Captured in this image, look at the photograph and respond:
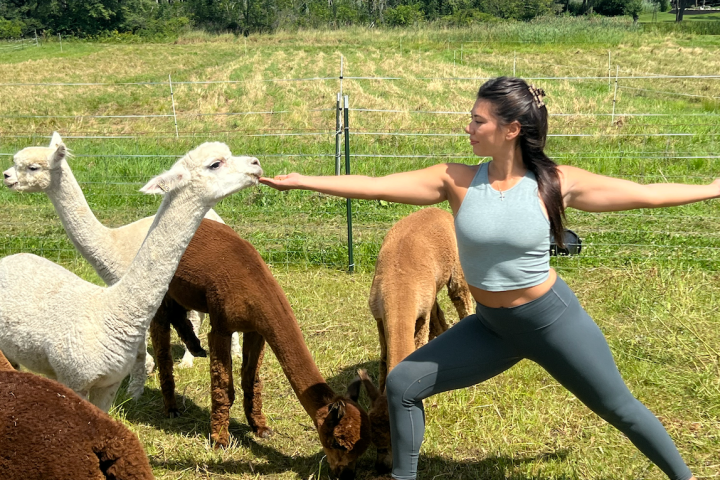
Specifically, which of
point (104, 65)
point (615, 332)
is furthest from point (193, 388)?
point (104, 65)

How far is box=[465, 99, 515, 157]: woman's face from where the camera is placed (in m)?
2.58

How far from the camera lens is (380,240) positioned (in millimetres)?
7395

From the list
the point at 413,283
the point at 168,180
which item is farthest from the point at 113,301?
the point at 413,283

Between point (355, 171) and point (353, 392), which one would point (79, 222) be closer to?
point (353, 392)

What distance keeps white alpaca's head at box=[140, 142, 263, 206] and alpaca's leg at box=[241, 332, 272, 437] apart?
1283 mm

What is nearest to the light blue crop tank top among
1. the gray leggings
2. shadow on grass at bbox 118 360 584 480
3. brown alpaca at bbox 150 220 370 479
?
the gray leggings

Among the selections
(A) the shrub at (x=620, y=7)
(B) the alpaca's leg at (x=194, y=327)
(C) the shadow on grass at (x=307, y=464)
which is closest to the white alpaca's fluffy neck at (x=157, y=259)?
(C) the shadow on grass at (x=307, y=464)

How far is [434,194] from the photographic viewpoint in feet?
9.24

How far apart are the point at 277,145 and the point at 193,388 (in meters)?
7.98

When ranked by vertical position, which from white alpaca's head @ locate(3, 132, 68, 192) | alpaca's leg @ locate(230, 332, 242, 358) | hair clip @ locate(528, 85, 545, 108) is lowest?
alpaca's leg @ locate(230, 332, 242, 358)

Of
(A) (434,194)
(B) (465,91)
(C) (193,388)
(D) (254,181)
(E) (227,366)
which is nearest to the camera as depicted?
(A) (434,194)

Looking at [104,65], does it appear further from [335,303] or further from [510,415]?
[510,415]

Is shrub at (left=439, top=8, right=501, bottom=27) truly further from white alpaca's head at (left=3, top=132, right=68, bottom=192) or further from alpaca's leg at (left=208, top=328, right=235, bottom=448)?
alpaca's leg at (left=208, top=328, right=235, bottom=448)

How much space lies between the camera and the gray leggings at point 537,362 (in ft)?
8.64
